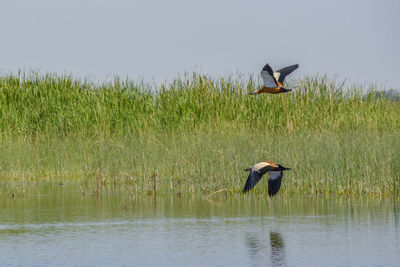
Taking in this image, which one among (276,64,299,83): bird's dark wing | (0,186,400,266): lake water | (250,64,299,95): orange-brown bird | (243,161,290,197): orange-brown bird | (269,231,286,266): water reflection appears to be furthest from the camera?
(276,64,299,83): bird's dark wing

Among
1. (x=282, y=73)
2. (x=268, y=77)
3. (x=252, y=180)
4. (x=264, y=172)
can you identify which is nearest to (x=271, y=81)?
(x=268, y=77)

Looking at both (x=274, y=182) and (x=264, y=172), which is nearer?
(x=264, y=172)

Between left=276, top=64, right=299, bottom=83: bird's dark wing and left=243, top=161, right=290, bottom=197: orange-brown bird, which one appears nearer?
left=243, top=161, right=290, bottom=197: orange-brown bird

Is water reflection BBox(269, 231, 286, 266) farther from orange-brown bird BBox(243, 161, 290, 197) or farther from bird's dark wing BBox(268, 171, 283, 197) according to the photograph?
Answer: bird's dark wing BBox(268, 171, 283, 197)

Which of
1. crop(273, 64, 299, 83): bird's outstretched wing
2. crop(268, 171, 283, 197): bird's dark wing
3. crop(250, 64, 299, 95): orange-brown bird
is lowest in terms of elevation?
crop(268, 171, 283, 197): bird's dark wing

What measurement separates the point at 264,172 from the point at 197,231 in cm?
179

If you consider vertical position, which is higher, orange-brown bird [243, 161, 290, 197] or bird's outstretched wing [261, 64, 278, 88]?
bird's outstretched wing [261, 64, 278, 88]

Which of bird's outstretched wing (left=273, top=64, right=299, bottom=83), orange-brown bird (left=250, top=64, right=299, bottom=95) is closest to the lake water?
orange-brown bird (left=250, top=64, right=299, bottom=95)

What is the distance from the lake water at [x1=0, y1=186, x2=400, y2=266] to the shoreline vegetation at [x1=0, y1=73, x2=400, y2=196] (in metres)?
0.84

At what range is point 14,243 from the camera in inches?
311

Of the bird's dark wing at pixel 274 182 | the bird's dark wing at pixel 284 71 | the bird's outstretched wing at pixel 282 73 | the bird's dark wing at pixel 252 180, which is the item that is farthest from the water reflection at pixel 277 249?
the bird's dark wing at pixel 284 71

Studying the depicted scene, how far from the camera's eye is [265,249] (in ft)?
24.3

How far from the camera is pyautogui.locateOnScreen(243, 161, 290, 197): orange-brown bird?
9556 mm

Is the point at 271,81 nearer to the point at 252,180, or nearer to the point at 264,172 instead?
the point at 264,172
